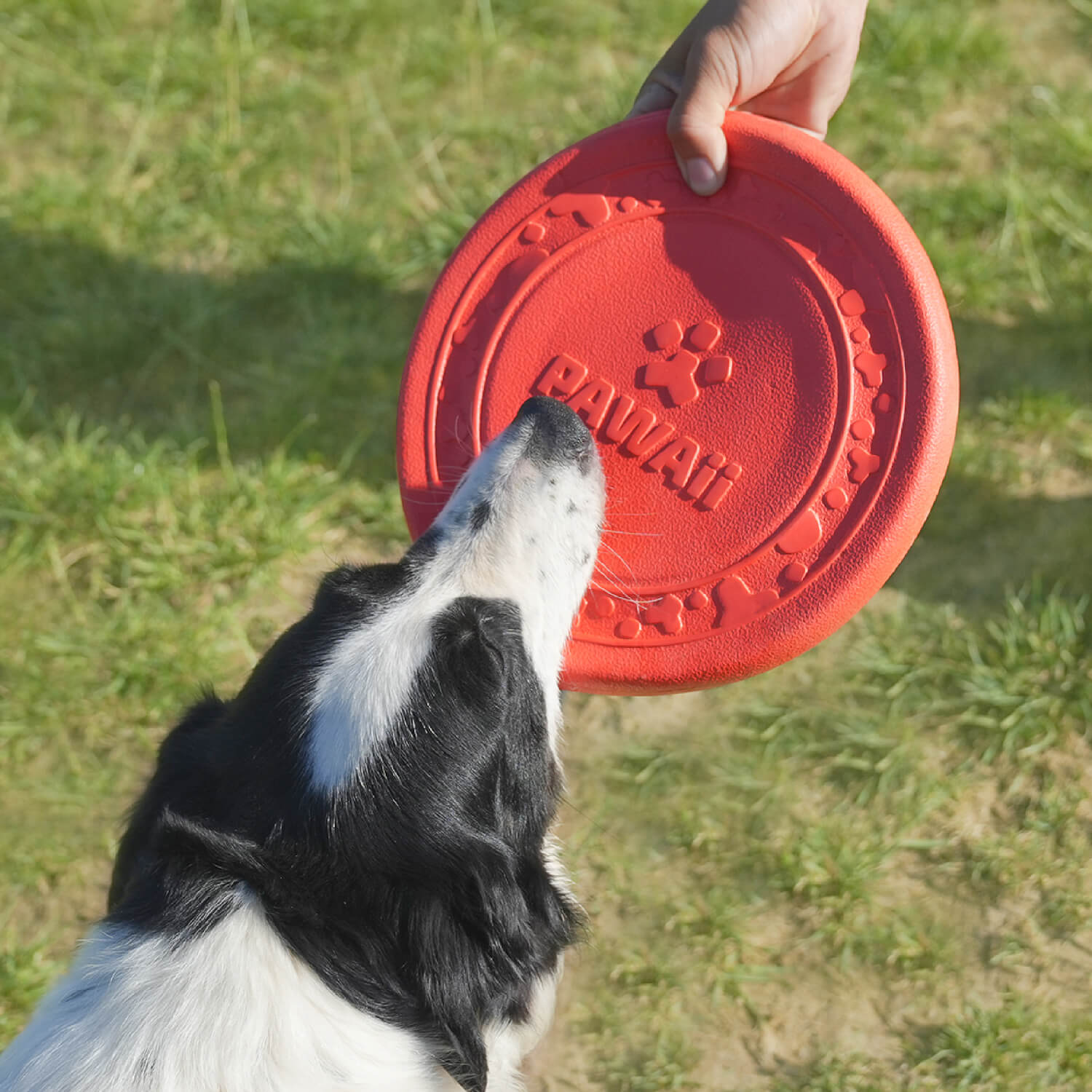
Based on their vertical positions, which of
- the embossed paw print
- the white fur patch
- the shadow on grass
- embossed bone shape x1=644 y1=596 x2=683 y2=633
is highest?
the embossed paw print

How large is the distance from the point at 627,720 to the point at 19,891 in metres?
2.00

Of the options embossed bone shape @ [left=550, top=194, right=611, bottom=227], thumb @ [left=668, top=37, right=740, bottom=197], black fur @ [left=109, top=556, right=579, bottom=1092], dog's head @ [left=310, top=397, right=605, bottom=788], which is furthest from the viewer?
embossed bone shape @ [left=550, top=194, right=611, bottom=227]

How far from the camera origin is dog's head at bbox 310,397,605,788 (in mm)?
2141

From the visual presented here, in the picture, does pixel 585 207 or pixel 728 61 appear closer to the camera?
pixel 728 61

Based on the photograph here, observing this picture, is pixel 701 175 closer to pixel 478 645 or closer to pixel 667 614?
pixel 667 614

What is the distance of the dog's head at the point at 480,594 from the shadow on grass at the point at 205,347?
1728 millimetres

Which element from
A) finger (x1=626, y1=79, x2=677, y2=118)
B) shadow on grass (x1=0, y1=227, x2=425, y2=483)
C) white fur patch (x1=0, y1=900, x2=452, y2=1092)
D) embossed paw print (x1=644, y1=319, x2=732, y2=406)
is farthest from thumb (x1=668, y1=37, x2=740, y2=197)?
white fur patch (x1=0, y1=900, x2=452, y2=1092)

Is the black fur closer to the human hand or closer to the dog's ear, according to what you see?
the dog's ear

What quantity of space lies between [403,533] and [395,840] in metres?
2.00

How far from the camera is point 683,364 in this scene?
2686mm

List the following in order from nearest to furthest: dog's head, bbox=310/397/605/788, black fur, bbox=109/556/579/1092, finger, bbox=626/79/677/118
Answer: black fur, bbox=109/556/579/1092, dog's head, bbox=310/397/605/788, finger, bbox=626/79/677/118

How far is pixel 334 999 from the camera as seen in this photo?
2.02 m

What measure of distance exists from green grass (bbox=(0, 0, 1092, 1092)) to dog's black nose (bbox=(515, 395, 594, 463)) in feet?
4.47

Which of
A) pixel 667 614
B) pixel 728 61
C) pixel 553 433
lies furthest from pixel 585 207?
pixel 667 614
